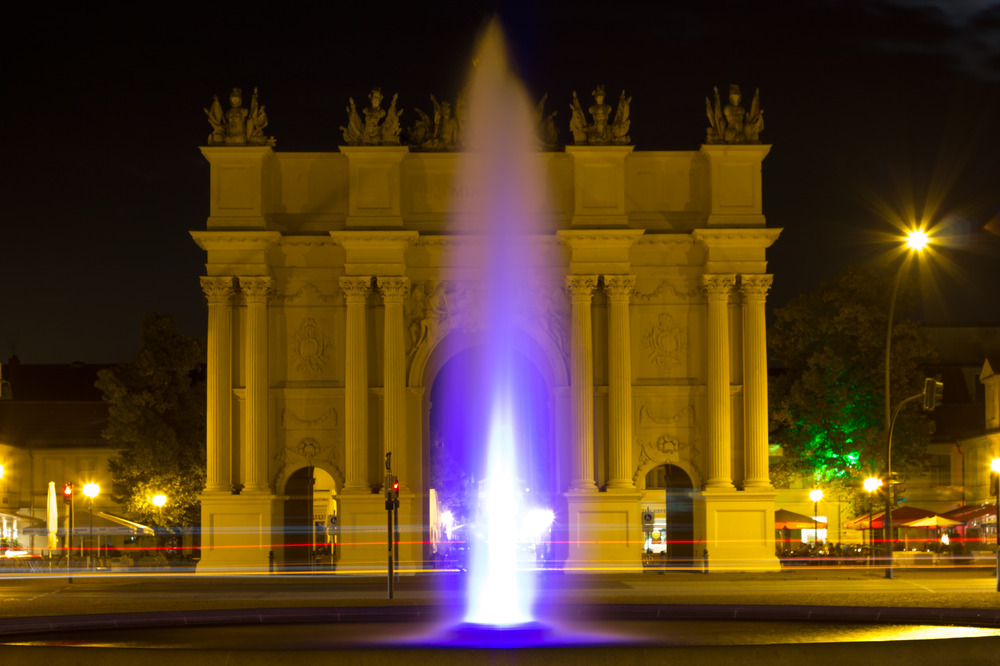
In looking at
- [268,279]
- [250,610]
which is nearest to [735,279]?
[268,279]

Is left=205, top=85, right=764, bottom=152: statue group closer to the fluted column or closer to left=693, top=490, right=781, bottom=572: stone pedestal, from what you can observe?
the fluted column

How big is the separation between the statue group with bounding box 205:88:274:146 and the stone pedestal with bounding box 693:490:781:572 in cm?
2030

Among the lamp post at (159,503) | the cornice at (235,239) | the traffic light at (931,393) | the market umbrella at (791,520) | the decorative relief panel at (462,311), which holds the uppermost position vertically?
the cornice at (235,239)

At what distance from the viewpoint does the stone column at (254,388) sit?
1930 inches

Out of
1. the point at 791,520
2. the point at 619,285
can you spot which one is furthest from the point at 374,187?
the point at 791,520

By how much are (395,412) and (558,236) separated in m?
8.47

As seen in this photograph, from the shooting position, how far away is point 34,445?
85.6 meters

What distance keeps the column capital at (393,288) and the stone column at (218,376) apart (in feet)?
17.5

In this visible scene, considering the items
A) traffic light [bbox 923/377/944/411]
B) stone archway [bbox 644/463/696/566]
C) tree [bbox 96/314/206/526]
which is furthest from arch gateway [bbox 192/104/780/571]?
tree [bbox 96/314/206/526]

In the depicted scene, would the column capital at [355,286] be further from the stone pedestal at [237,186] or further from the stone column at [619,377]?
the stone column at [619,377]

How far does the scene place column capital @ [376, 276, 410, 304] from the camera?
4922 centimetres

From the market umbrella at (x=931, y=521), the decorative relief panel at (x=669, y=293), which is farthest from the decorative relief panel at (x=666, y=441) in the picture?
the market umbrella at (x=931, y=521)

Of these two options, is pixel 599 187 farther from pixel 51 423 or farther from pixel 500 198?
pixel 51 423

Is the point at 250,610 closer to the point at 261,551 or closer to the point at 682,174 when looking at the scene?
the point at 261,551
